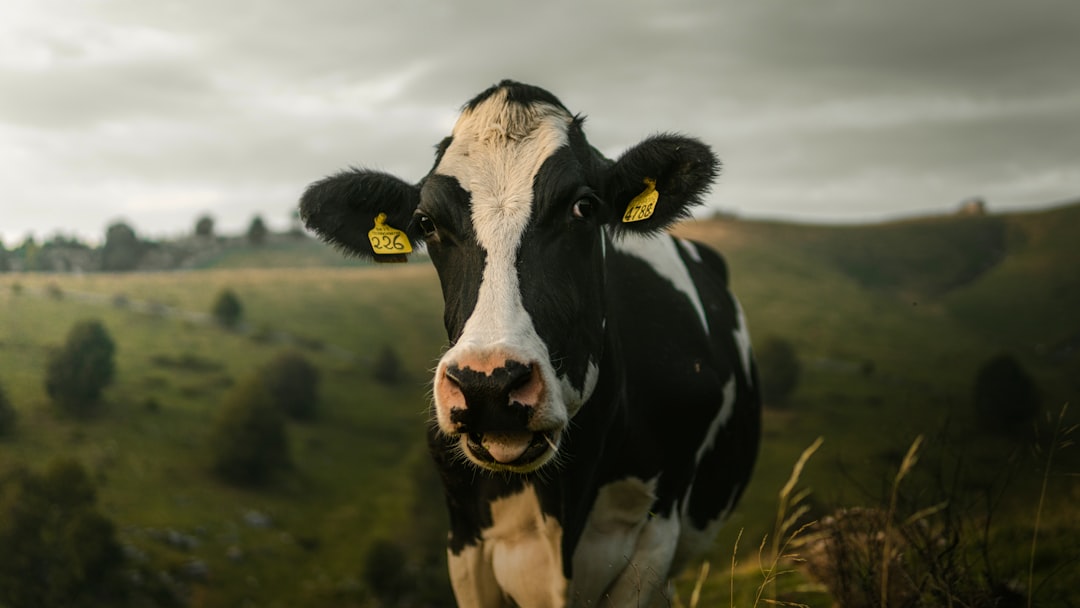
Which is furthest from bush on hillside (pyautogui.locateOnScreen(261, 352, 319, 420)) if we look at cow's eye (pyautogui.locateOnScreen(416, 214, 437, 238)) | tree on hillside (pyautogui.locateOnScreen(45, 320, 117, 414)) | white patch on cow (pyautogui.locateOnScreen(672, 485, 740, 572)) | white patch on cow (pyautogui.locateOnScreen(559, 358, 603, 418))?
white patch on cow (pyautogui.locateOnScreen(559, 358, 603, 418))

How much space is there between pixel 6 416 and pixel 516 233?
266ft

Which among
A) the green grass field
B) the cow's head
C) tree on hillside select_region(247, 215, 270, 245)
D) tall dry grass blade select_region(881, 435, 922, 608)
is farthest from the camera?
tree on hillside select_region(247, 215, 270, 245)

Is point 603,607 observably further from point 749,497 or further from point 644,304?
point 749,497

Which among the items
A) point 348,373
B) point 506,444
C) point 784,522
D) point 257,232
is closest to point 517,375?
point 506,444

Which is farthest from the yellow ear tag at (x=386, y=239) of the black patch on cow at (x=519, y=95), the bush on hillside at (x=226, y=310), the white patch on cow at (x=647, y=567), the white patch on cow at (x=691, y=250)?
the bush on hillside at (x=226, y=310)

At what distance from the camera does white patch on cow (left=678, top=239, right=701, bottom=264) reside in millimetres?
7438

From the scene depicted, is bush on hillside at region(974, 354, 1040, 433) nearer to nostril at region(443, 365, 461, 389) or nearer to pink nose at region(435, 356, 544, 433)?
pink nose at region(435, 356, 544, 433)

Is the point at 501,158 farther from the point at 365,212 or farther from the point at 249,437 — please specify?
the point at 249,437

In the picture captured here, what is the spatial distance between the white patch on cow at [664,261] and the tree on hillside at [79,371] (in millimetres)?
82735

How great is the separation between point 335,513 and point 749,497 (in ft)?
132

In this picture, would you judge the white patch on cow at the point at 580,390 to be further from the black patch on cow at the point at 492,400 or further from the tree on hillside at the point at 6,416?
the tree on hillside at the point at 6,416

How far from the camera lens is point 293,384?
9088 cm

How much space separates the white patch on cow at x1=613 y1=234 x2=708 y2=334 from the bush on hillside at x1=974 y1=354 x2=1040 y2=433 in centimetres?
6989

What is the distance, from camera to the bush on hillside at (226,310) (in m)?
103
